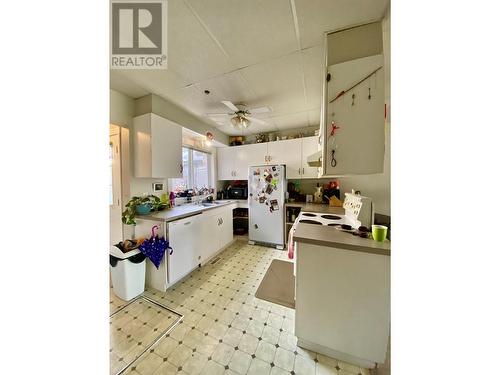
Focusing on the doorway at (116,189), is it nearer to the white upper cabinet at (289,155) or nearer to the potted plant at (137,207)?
the potted plant at (137,207)

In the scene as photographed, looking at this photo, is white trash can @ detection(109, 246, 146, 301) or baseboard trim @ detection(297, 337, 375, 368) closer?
baseboard trim @ detection(297, 337, 375, 368)

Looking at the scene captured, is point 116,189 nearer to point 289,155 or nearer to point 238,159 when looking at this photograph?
point 238,159

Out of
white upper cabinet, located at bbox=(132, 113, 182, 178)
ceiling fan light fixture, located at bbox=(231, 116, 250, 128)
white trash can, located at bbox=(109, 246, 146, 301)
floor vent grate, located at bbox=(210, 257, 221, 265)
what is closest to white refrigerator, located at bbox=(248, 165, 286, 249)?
floor vent grate, located at bbox=(210, 257, 221, 265)

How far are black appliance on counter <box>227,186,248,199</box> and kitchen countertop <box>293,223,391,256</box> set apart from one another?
2.41m

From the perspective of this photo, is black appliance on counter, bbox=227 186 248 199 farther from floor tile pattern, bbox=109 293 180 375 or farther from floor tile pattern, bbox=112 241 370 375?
floor tile pattern, bbox=109 293 180 375

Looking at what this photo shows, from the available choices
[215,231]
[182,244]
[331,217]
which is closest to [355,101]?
[331,217]

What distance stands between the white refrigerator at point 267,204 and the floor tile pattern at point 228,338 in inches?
43.5

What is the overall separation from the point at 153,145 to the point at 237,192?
6.60 ft

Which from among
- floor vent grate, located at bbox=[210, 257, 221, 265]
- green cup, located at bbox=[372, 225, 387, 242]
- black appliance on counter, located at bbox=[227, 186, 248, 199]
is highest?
black appliance on counter, located at bbox=[227, 186, 248, 199]

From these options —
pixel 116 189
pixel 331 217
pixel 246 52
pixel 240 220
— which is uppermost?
pixel 246 52

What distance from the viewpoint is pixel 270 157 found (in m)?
3.36

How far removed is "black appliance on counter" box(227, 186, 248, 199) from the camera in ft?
12.2
